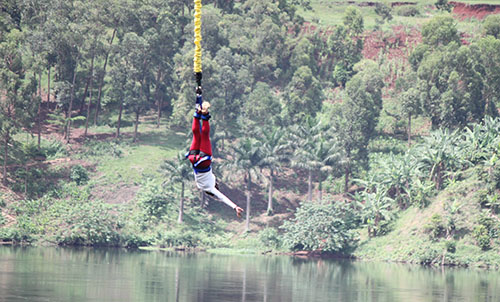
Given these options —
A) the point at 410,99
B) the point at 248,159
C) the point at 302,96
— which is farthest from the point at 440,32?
the point at 248,159

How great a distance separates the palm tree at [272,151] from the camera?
86.6 m

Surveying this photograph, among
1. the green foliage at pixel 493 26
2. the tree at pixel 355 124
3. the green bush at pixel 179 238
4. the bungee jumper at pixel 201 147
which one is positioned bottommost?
the green bush at pixel 179 238

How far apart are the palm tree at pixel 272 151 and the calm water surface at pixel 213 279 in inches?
459

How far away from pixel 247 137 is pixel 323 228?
1773 cm

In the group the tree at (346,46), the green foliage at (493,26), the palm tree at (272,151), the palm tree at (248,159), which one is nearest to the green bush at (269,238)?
the palm tree at (248,159)

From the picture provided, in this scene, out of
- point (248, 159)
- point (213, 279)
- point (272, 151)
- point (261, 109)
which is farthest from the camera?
point (261, 109)

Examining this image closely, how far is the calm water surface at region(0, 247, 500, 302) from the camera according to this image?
175ft

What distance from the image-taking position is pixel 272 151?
286 ft

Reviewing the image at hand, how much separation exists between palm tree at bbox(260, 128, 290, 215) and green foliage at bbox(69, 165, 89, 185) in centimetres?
1993

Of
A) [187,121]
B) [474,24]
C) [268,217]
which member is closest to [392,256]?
[268,217]

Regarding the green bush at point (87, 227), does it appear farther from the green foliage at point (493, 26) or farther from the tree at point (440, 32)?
the green foliage at point (493, 26)

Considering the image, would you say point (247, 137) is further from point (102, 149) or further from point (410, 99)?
point (410, 99)

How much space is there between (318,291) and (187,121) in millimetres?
40548

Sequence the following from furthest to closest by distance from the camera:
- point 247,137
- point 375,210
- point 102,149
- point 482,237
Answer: point 247,137 < point 102,149 < point 375,210 < point 482,237
